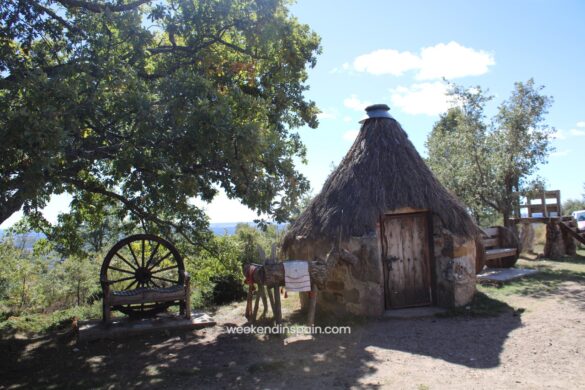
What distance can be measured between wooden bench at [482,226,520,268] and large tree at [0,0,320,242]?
8.49 m

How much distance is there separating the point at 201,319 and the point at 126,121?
443 centimetres

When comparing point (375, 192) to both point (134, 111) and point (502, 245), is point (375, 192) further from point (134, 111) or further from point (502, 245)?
point (502, 245)

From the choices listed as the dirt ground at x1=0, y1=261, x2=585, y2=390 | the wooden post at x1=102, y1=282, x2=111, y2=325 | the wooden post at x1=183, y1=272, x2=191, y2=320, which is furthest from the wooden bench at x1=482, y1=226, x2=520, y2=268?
the wooden post at x1=102, y1=282, x2=111, y2=325

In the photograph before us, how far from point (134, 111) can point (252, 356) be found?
391 centimetres

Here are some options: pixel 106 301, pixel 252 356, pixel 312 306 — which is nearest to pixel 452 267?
pixel 312 306

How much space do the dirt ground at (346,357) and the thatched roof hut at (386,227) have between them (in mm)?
893

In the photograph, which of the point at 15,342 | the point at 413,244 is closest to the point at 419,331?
the point at 413,244

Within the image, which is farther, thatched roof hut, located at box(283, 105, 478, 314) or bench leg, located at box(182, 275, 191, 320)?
bench leg, located at box(182, 275, 191, 320)

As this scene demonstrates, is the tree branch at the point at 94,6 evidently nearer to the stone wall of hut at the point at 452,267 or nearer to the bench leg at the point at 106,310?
the bench leg at the point at 106,310

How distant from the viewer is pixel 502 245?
45.2ft

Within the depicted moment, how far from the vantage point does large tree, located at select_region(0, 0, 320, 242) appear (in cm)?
523

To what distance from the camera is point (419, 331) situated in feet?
24.5

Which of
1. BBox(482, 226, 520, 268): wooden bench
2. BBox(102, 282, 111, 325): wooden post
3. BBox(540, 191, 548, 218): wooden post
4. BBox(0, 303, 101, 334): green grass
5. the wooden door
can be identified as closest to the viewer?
BBox(102, 282, 111, 325): wooden post

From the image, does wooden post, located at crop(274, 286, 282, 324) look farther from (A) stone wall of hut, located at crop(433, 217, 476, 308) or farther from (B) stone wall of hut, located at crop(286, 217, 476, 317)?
(A) stone wall of hut, located at crop(433, 217, 476, 308)
